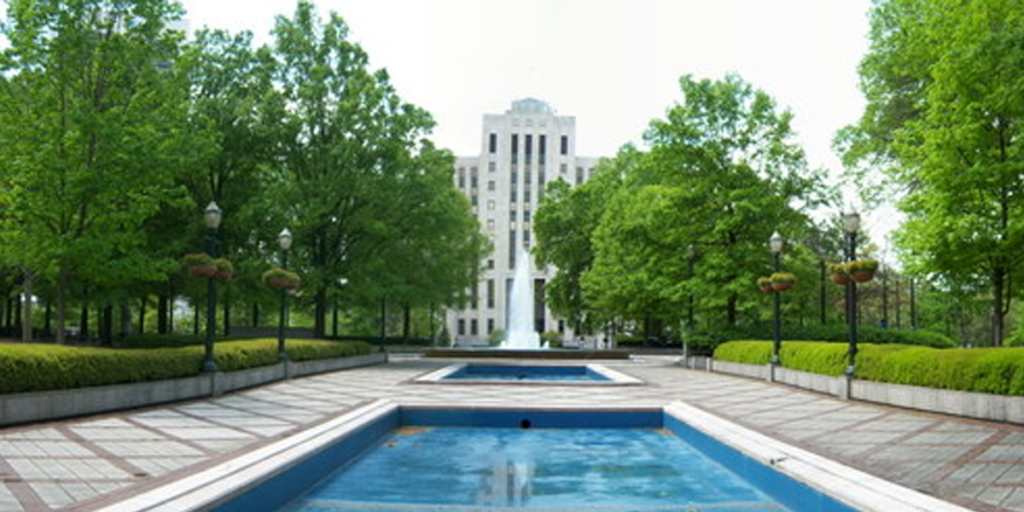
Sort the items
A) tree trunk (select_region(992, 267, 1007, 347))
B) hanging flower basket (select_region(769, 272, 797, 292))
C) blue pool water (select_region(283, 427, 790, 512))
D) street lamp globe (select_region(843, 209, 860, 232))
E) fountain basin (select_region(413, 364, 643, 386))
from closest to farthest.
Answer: blue pool water (select_region(283, 427, 790, 512)), street lamp globe (select_region(843, 209, 860, 232)), tree trunk (select_region(992, 267, 1007, 347)), hanging flower basket (select_region(769, 272, 797, 292)), fountain basin (select_region(413, 364, 643, 386))

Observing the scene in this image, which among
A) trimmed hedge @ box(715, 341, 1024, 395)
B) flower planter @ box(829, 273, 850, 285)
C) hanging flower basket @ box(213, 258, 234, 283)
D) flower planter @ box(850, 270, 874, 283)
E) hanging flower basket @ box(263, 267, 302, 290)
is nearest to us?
trimmed hedge @ box(715, 341, 1024, 395)

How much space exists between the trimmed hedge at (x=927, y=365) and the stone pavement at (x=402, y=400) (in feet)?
2.43

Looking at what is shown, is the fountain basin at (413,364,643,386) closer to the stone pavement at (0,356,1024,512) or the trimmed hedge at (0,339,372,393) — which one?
the stone pavement at (0,356,1024,512)

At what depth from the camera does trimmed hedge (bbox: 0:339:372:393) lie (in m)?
10.8

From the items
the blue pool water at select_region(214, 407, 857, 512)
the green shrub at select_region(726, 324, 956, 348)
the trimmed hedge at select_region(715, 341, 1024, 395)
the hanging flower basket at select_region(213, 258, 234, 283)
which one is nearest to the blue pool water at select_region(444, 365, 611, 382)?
the green shrub at select_region(726, 324, 956, 348)

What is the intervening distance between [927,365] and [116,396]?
14170mm

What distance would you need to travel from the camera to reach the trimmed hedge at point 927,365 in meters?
11.9

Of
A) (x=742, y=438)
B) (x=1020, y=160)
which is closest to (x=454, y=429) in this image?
(x=742, y=438)

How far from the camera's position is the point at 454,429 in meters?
13.5

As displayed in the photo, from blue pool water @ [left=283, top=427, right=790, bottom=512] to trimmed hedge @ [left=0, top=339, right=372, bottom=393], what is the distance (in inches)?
189

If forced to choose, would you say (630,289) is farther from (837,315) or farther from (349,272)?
(837,315)

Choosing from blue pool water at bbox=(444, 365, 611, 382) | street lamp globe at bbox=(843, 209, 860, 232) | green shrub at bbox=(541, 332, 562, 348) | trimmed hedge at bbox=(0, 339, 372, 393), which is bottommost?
green shrub at bbox=(541, 332, 562, 348)

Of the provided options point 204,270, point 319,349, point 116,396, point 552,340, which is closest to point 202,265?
point 204,270

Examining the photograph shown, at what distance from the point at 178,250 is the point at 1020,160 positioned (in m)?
26.3
